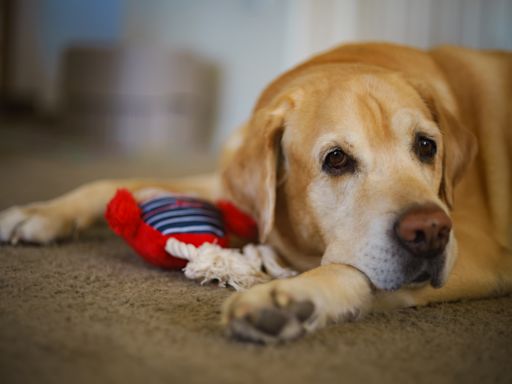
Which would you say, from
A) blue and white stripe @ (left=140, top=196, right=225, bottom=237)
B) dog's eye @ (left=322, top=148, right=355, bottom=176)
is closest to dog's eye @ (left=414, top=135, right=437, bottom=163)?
dog's eye @ (left=322, top=148, right=355, bottom=176)

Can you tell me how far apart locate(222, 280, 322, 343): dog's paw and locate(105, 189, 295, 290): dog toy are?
45cm

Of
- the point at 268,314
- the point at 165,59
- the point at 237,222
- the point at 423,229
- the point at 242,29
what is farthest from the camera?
the point at 242,29

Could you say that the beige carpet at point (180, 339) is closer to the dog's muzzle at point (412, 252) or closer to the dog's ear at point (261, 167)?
the dog's muzzle at point (412, 252)

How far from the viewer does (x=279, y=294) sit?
130 cm

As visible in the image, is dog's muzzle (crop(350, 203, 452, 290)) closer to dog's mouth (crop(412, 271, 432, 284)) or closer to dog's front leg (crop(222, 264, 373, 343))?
dog's mouth (crop(412, 271, 432, 284))

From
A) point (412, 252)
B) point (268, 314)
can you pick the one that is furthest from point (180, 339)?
point (412, 252)

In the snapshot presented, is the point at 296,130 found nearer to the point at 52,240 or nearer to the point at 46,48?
the point at 52,240

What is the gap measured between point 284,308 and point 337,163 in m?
0.61

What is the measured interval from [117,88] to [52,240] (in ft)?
14.9

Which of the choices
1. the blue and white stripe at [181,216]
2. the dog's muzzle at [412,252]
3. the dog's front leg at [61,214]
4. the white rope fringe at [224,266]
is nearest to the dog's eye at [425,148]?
the dog's muzzle at [412,252]

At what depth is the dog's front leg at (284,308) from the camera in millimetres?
1276

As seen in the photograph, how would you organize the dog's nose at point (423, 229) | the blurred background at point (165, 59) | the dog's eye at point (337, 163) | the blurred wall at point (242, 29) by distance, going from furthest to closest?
the blurred background at point (165, 59)
the blurred wall at point (242, 29)
the dog's eye at point (337, 163)
the dog's nose at point (423, 229)

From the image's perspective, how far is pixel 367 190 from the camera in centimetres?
169

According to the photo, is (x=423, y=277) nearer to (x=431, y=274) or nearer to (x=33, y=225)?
(x=431, y=274)
